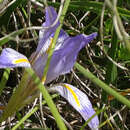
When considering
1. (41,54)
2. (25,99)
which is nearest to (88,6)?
(41,54)

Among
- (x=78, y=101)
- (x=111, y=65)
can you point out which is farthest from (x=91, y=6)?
(x=78, y=101)

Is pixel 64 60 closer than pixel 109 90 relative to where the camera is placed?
No

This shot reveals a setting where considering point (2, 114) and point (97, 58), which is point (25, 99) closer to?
point (2, 114)

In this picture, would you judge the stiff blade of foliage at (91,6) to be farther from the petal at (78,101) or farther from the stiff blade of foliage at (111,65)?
the petal at (78,101)

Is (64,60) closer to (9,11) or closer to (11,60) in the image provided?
(11,60)

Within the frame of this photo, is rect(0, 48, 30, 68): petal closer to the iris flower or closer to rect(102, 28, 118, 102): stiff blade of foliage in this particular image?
the iris flower

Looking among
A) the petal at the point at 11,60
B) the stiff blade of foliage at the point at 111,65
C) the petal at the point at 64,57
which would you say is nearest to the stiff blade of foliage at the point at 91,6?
the stiff blade of foliage at the point at 111,65

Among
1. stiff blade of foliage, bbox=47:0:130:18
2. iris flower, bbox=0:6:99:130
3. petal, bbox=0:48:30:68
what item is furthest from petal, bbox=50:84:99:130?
stiff blade of foliage, bbox=47:0:130:18
